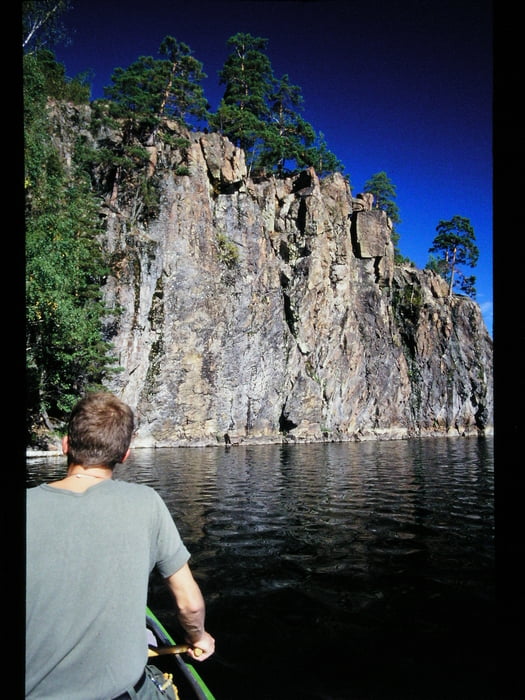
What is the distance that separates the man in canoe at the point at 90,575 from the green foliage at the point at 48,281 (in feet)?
49.0

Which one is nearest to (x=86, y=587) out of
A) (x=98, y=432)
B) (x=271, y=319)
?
(x=98, y=432)

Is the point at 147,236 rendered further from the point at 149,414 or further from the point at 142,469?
Result: the point at 142,469

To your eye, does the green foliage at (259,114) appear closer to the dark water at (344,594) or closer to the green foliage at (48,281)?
the green foliage at (48,281)

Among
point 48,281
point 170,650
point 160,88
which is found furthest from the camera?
point 160,88

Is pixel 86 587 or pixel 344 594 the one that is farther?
pixel 344 594

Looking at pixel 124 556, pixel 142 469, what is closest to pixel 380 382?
pixel 142 469

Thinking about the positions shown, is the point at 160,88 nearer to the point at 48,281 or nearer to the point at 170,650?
the point at 48,281

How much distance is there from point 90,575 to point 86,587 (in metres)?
0.05

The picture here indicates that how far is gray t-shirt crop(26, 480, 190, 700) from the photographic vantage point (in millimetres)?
1719

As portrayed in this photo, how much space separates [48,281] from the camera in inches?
711

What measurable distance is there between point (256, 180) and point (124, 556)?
50.7 metres

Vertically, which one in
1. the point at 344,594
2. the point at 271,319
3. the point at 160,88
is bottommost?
the point at 344,594

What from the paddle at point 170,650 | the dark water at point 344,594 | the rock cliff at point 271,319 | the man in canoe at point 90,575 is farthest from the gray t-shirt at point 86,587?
the rock cliff at point 271,319

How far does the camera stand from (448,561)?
625 centimetres
